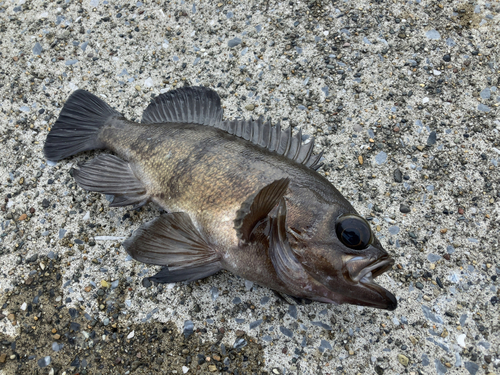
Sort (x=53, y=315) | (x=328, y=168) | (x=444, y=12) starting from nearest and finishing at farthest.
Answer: (x=53, y=315), (x=328, y=168), (x=444, y=12)

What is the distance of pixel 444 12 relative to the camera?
3.70 m

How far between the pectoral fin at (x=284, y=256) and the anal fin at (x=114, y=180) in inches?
45.4

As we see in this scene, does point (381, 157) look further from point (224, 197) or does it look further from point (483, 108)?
point (224, 197)

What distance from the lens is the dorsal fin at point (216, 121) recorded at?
8.50 feet

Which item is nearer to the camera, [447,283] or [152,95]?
[447,283]

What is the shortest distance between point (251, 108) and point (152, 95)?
992 millimetres

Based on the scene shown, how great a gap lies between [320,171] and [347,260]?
1.30 metres

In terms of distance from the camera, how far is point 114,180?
110 inches

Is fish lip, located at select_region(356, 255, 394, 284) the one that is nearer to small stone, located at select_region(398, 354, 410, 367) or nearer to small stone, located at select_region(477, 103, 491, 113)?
small stone, located at select_region(398, 354, 410, 367)

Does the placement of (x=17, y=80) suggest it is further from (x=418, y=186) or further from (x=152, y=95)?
(x=418, y=186)

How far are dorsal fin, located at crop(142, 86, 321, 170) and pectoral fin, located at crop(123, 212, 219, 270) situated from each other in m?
0.79

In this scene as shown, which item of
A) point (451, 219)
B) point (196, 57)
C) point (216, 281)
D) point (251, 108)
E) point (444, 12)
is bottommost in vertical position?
point (216, 281)

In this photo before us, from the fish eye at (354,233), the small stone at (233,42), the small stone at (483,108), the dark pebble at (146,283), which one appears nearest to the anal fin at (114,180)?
the dark pebble at (146,283)

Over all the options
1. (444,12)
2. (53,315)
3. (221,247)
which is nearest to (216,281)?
(221,247)
